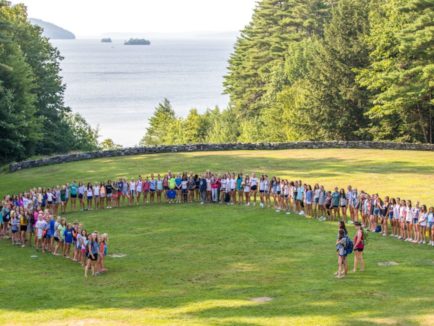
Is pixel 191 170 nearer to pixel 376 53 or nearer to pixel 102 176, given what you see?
pixel 102 176

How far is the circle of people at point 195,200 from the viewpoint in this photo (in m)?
26.1

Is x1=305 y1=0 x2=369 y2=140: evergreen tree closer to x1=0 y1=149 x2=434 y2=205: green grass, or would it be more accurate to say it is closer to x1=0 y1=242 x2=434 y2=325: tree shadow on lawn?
x1=0 y1=149 x2=434 y2=205: green grass

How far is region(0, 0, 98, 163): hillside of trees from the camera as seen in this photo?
5047cm

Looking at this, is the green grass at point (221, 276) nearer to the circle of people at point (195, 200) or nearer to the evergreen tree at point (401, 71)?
the circle of people at point (195, 200)

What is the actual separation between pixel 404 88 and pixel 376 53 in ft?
17.8

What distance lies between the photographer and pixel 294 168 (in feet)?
139

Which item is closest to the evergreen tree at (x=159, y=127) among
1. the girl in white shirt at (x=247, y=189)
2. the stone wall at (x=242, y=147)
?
the stone wall at (x=242, y=147)

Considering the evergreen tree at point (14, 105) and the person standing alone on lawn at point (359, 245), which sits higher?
the evergreen tree at point (14, 105)

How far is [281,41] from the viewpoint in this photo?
9238cm

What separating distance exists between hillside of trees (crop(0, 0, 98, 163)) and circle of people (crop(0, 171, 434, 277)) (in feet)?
51.1

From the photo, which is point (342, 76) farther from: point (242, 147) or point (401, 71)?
point (242, 147)

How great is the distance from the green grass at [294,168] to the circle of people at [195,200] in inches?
183

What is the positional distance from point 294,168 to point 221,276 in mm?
20020

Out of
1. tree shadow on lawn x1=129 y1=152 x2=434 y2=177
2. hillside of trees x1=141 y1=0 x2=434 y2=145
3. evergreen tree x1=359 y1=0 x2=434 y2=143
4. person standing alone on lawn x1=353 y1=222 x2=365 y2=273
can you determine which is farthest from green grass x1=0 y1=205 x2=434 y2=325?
hillside of trees x1=141 y1=0 x2=434 y2=145
